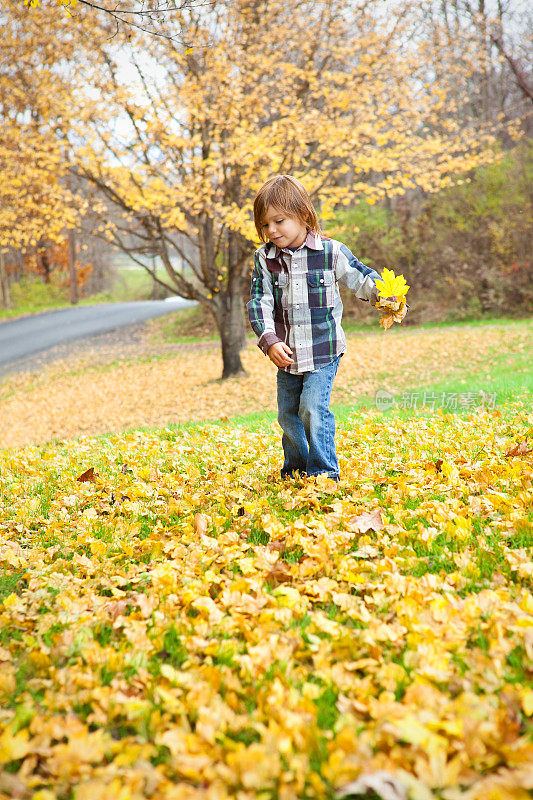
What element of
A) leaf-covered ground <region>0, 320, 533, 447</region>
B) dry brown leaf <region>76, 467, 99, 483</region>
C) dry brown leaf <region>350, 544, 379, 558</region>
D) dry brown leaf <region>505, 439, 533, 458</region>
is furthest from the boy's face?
leaf-covered ground <region>0, 320, 533, 447</region>

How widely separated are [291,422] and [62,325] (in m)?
18.6

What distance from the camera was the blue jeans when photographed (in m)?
3.33

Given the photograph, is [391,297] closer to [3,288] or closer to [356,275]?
[356,275]

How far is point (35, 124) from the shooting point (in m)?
9.35

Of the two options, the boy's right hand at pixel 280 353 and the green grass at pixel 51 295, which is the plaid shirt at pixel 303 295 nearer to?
the boy's right hand at pixel 280 353

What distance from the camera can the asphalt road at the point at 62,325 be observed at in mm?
16844

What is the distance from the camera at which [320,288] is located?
10.8ft

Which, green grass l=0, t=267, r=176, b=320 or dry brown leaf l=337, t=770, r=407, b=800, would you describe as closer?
dry brown leaf l=337, t=770, r=407, b=800

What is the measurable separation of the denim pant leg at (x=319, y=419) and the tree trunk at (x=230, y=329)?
7.45m

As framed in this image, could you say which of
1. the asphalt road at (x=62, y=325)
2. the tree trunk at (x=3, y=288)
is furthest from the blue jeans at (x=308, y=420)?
the tree trunk at (x=3, y=288)

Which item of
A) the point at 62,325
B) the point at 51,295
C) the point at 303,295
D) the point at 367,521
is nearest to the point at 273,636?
the point at 367,521

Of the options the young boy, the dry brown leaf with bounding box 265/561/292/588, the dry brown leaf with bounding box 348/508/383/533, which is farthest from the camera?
the young boy

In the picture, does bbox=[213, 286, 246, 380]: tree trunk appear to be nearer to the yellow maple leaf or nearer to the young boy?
the young boy

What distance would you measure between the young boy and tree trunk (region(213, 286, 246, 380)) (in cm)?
737
